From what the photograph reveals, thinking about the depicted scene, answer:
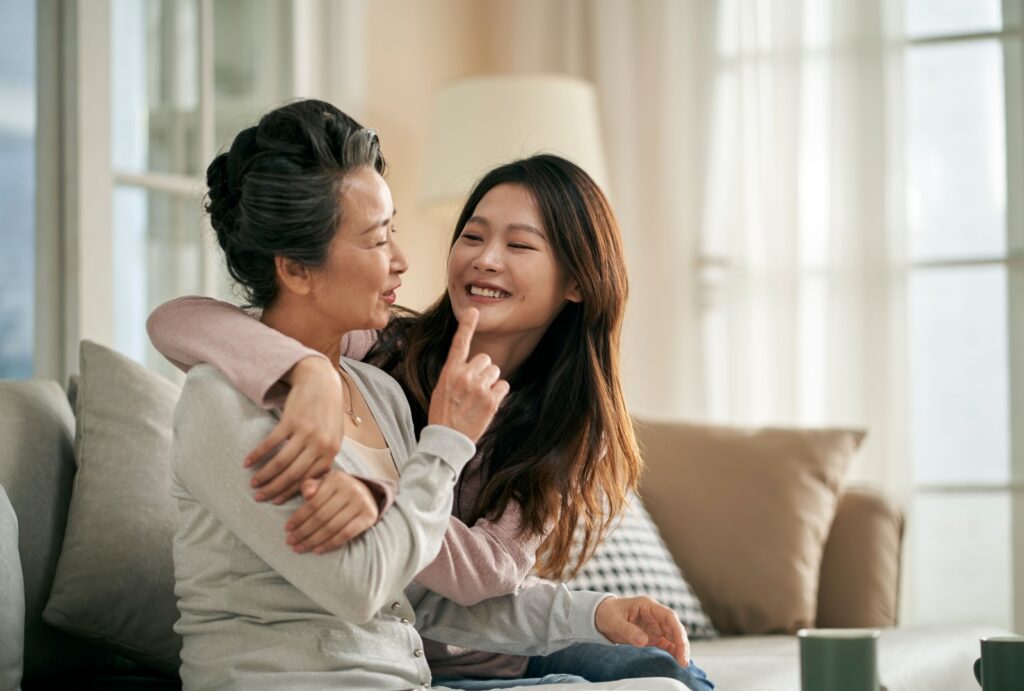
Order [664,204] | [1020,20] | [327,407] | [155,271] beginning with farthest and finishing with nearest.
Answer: [664,204] < [1020,20] < [155,271] < [327,407]

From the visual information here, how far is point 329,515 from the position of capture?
1.24m

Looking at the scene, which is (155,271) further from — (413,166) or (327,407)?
(327,407)

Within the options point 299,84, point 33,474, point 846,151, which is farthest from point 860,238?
point 33,474

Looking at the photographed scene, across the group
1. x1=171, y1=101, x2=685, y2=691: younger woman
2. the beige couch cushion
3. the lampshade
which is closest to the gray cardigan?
x1=171, y1=101, x2=685, y2=691: younger woman

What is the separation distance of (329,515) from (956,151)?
284 cm

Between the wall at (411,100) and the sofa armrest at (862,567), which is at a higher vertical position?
the wall at (411,100)

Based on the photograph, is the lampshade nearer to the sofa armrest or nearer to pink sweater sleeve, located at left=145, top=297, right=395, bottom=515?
the sofa armrest

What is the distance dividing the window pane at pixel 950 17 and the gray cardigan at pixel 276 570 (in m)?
2.79

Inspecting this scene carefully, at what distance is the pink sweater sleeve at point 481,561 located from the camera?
5.07 ft

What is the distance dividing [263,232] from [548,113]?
1889 mm

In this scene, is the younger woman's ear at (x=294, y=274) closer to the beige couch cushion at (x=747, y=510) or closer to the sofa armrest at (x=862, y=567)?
the beige couch cushion at (x=747, y=510)

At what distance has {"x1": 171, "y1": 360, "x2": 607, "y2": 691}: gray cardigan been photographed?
4.17 feet

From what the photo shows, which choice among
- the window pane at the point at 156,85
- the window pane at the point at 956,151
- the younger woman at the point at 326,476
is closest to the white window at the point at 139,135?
the window pane at the point at 156,85

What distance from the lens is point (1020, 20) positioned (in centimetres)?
348
